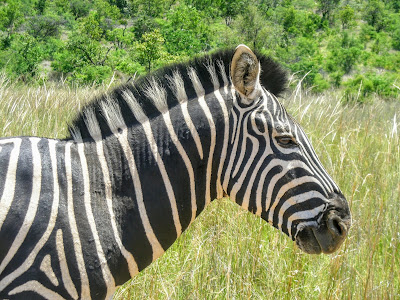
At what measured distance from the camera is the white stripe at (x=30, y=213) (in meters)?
1.94

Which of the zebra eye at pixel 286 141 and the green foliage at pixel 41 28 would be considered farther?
the green foliage at pixel 41 28

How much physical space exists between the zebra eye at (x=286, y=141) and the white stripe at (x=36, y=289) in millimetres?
1281

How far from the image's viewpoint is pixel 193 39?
23453 millimetres

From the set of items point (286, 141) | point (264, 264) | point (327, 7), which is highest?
point (286, 141)

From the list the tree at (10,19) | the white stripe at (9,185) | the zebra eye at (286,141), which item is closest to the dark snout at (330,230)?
the zebra eye at (286,141)

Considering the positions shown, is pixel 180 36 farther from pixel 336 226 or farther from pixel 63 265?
pixel 63 265

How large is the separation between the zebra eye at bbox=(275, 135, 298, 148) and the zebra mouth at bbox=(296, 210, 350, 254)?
381 mm

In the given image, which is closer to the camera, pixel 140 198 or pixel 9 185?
pixel 9 185

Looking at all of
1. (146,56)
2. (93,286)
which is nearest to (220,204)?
(93,286)

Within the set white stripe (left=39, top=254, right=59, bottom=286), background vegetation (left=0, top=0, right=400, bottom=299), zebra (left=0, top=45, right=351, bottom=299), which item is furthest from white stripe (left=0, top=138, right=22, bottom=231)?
background vegetation (left=0, top=0, right=400, bottom=299)

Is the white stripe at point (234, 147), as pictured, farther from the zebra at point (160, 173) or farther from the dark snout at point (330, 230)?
the dark snout at point (330, 230)

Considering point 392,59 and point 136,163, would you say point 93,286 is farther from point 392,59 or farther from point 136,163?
point 392,59

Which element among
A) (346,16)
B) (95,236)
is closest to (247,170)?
(95,236)

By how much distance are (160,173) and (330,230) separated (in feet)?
2.90
